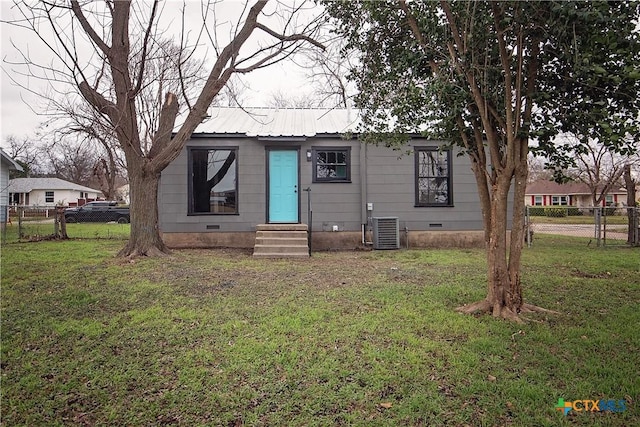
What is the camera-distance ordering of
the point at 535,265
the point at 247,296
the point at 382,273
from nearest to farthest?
the point at 247,296, the point at 382,273, the point at 535,265

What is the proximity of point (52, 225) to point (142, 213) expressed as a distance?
10383 millimetres

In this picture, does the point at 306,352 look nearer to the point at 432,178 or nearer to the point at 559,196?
the point at 432,178

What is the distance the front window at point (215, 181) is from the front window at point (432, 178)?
481 centimetres

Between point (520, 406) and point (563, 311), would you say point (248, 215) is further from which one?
point (520, 406)

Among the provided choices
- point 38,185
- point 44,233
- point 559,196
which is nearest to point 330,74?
point 44,233

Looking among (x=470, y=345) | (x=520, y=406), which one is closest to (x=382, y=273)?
(x=470, y=345)

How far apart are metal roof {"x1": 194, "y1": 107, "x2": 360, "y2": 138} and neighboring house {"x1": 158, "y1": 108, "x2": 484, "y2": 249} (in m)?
0.08

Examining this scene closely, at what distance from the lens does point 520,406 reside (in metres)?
2.32

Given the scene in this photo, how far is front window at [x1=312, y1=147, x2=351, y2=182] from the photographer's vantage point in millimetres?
9664

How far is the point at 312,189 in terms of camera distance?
9617 millimetres

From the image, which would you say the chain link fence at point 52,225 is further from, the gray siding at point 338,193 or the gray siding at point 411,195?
the gray siding at point 411,195

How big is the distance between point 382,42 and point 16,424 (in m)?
5.06

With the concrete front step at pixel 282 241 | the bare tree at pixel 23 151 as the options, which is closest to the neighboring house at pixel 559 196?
the concrete front step at pixel 282 241

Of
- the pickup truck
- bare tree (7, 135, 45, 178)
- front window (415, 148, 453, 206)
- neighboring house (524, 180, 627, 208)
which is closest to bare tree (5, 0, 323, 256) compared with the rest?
front window (415, 148, 453, 206)
